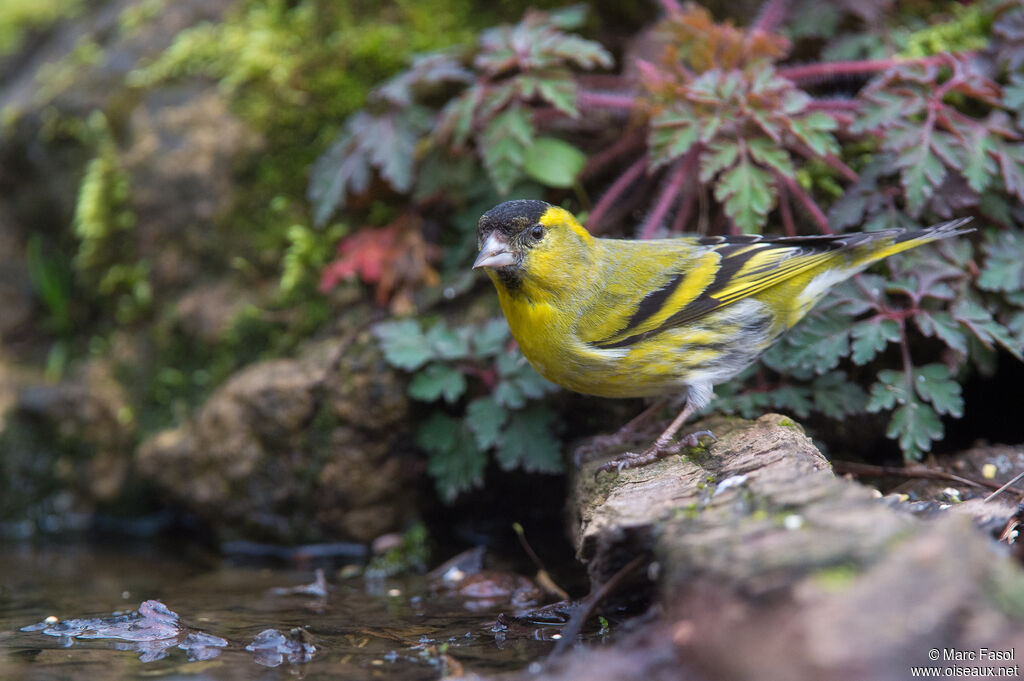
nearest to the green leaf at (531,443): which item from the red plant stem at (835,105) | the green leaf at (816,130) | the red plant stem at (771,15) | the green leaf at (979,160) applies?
the green leaf at (816,130)

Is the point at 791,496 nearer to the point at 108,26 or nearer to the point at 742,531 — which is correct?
the point at 742,531

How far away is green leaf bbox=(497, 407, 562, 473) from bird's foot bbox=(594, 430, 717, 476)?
25.8 inches

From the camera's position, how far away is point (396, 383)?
183 inches

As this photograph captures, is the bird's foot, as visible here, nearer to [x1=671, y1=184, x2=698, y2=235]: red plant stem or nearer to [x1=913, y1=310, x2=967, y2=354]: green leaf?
[x1=913, y1=310, x2=967, y2=354]: green leaf

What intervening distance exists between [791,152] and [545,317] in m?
1.90

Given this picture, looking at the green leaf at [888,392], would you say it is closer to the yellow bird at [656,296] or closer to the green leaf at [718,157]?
the yellow bird at [656,296]

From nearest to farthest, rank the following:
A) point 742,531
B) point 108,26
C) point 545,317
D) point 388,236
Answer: point 742,531, point 545,317, point 388,236, point 108,26

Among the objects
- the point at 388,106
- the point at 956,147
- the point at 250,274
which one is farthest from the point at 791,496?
the point at 250,274

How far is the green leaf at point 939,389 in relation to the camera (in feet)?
11.8

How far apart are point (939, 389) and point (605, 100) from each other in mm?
2285

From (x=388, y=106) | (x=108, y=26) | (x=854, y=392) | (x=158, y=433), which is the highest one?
(x=108, y=26)

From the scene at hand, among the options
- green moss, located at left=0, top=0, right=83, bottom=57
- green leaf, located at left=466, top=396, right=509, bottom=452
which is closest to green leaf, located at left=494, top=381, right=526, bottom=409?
green leaf, located at left=466, top=396, right=509, bottom=452

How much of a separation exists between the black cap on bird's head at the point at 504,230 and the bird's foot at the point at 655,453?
97cm

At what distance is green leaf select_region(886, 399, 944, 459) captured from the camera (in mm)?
3582
